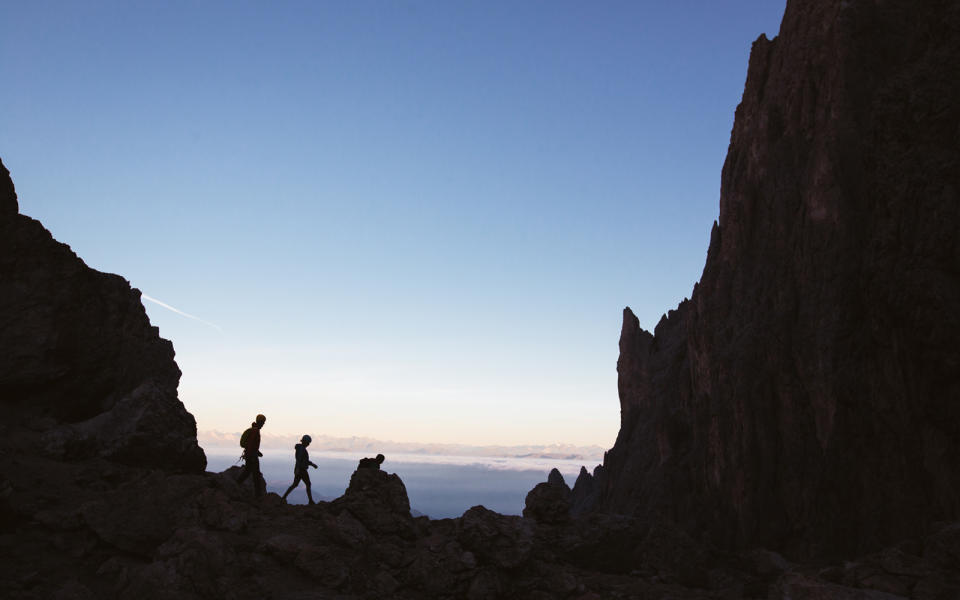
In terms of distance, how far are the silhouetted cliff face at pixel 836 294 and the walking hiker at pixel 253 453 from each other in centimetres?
3008

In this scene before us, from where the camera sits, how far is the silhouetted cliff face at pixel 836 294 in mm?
30641

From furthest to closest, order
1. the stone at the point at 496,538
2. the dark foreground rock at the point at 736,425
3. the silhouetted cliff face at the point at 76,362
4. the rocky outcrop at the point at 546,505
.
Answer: the rocky outcrop at the point at 546,505, the silhouetted cliff face at the point at 76,362, the stone at the point at 496,538, the dark foreground rock at the point at 736,425

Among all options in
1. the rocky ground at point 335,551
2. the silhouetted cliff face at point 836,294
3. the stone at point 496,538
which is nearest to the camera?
the rocky ground at point 335,551

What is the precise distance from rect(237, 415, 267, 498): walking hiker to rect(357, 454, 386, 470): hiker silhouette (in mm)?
3162

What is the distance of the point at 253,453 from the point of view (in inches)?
732

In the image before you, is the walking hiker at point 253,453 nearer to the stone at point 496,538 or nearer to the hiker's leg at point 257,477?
the hiker's leg at point 257,477

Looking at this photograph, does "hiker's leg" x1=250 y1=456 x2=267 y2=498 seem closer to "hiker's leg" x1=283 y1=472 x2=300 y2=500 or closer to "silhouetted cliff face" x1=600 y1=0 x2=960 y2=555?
"hiker's leg" x1=283 y1=472 x2=300 y2=500

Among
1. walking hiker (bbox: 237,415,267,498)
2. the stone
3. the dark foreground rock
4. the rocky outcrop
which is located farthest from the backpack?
the rocky outcrop

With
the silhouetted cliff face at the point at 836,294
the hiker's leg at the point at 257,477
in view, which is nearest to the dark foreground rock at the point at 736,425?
the silhouetted cliff face at the point at 836,294

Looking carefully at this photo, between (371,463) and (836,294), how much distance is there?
31313 millimetres

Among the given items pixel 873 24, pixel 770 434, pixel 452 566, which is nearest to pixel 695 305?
pixel 770 434

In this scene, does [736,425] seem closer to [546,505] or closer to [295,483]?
[546,505]

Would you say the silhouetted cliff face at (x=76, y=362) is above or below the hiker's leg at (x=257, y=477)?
above

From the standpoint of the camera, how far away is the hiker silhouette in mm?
18375
